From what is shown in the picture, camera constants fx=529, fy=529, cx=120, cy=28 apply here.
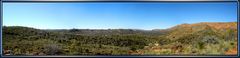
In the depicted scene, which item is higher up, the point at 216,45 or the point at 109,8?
the point at 109,8

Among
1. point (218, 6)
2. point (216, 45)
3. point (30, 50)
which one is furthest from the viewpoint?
point (218, 6)

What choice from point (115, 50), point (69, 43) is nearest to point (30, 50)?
point (69, 43)

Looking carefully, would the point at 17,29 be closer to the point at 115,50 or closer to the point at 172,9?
the point at 115,50

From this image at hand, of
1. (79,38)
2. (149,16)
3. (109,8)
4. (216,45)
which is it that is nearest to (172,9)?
(149,16)

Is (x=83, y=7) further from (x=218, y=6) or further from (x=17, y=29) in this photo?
(x=218, y=6)

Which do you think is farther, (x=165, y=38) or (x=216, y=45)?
(x=165, y=38)

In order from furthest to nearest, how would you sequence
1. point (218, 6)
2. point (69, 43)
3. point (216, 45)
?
1. point (218, 6)
2. point (69, 43)
3. point (216, 45)
